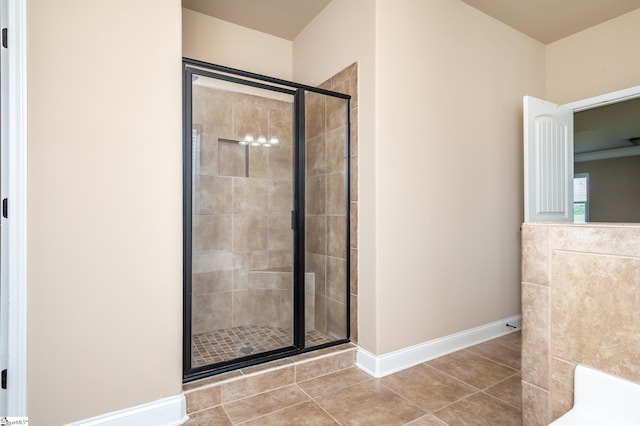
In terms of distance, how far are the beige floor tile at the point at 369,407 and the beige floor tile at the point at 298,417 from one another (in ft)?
0.17

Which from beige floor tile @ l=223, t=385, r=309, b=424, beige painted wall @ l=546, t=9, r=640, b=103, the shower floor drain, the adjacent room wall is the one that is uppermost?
beige painted wall @ l=546, t=9, r=640, b=103

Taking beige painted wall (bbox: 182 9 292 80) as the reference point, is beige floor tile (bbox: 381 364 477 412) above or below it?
below

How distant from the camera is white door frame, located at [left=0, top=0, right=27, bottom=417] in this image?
1.43 m

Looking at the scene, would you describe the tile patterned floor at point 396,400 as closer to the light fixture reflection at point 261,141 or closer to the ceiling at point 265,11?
the light fixture reflection at point 261,141

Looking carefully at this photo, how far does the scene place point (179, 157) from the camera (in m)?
1.79

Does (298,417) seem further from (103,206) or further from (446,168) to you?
(446,168)

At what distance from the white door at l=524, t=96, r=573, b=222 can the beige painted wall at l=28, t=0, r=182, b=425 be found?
2.69m

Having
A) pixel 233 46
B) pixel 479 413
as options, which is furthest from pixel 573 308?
pixel 233 46

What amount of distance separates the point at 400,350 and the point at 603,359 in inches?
53.2

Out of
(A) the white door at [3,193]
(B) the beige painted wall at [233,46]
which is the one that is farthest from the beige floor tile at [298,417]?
(B) the beige painted wall at [233,46]

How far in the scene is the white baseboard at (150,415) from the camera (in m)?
1.60

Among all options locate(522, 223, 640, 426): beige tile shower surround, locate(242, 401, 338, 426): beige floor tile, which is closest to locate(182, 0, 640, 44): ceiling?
locate(522, 223, 640, 426): beige tile shower surround

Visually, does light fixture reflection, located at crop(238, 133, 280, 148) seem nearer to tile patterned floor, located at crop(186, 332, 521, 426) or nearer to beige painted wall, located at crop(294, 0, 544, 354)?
beige painted wall, located at crop(294, 0, 544, 354)

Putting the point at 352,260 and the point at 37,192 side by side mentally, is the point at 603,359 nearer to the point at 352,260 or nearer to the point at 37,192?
the point at 352,260
